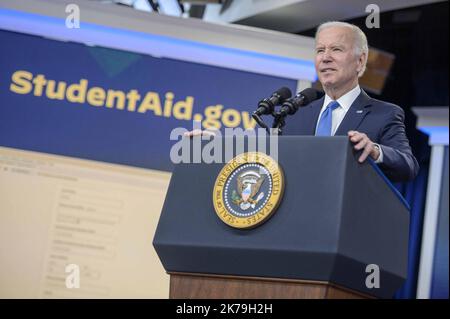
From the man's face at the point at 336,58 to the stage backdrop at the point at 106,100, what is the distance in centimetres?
205

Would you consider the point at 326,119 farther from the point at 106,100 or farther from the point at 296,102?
the point at 106,100

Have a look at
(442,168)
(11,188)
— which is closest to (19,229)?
(11,188)

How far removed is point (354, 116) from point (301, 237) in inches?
19.8

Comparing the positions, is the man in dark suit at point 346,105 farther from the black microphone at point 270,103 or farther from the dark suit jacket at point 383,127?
the black microphone at point 270,103

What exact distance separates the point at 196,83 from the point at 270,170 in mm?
2556

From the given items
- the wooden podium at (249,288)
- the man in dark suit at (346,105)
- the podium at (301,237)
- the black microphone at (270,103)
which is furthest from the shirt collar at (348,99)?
the wooden podium at (249,288)

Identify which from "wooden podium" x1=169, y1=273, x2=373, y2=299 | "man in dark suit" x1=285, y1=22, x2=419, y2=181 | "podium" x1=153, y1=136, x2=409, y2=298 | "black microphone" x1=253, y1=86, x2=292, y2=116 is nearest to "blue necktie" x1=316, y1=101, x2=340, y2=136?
"man in dark suit" x1=285, y1=22, x2=419, y2=181

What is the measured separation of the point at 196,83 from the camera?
13.5 feet

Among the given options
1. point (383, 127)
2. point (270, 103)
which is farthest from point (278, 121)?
point (383, 127)

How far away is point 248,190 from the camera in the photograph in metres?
1.64

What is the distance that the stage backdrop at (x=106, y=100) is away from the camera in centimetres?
397
